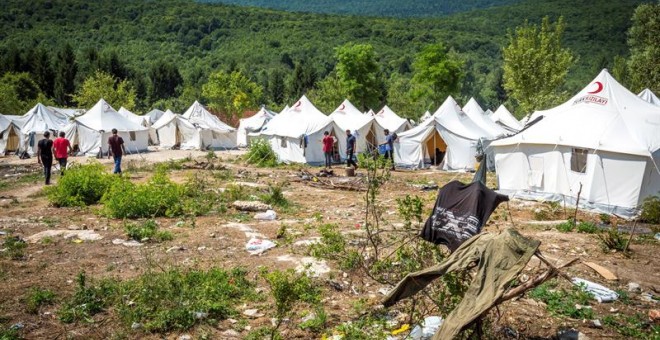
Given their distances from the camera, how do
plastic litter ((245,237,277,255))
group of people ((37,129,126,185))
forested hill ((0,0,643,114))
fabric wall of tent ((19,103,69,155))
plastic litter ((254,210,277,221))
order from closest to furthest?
plastic litter ((245,237,277,255)), plastic litter ((254,210,277,221)), group of people ((37,129,126,185)), fabric wall of tent ((19,103,69,155)), forested hill ((0,0,643,114))

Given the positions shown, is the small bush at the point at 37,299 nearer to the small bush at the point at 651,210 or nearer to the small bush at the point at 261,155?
the small bush at the point at 651,210

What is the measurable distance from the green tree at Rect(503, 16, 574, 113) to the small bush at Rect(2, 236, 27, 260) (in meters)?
27.9

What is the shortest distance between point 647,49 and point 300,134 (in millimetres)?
18864

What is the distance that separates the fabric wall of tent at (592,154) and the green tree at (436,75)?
30.1 m

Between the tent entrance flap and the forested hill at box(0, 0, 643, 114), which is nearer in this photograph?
the tent entrance flap

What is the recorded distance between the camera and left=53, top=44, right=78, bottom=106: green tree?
5014 centimetres

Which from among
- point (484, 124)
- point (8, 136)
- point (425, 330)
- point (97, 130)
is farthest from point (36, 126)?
point (425, 330)

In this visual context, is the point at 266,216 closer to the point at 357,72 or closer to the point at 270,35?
the point at 357,72

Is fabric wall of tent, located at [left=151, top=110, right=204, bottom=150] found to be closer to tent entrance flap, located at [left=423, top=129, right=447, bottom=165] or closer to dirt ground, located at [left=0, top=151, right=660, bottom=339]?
tent entrance flap, located at [left=423, top=129, right=447, bottom=165]

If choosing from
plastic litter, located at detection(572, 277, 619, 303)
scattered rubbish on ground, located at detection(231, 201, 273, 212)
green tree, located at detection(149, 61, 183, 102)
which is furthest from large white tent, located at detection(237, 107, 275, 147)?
green tree, located at detection(149, 61, 183, 102)

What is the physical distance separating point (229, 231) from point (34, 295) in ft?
12.1

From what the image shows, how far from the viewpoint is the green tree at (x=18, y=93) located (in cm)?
3691

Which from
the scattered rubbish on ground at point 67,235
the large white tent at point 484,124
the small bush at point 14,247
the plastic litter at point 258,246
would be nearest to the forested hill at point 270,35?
the large white tent at point 484,124

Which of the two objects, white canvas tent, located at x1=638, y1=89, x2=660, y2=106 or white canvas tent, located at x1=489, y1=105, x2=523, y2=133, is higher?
white canvas tent, located at x1=638, y1=89, x2=660, y2=106
